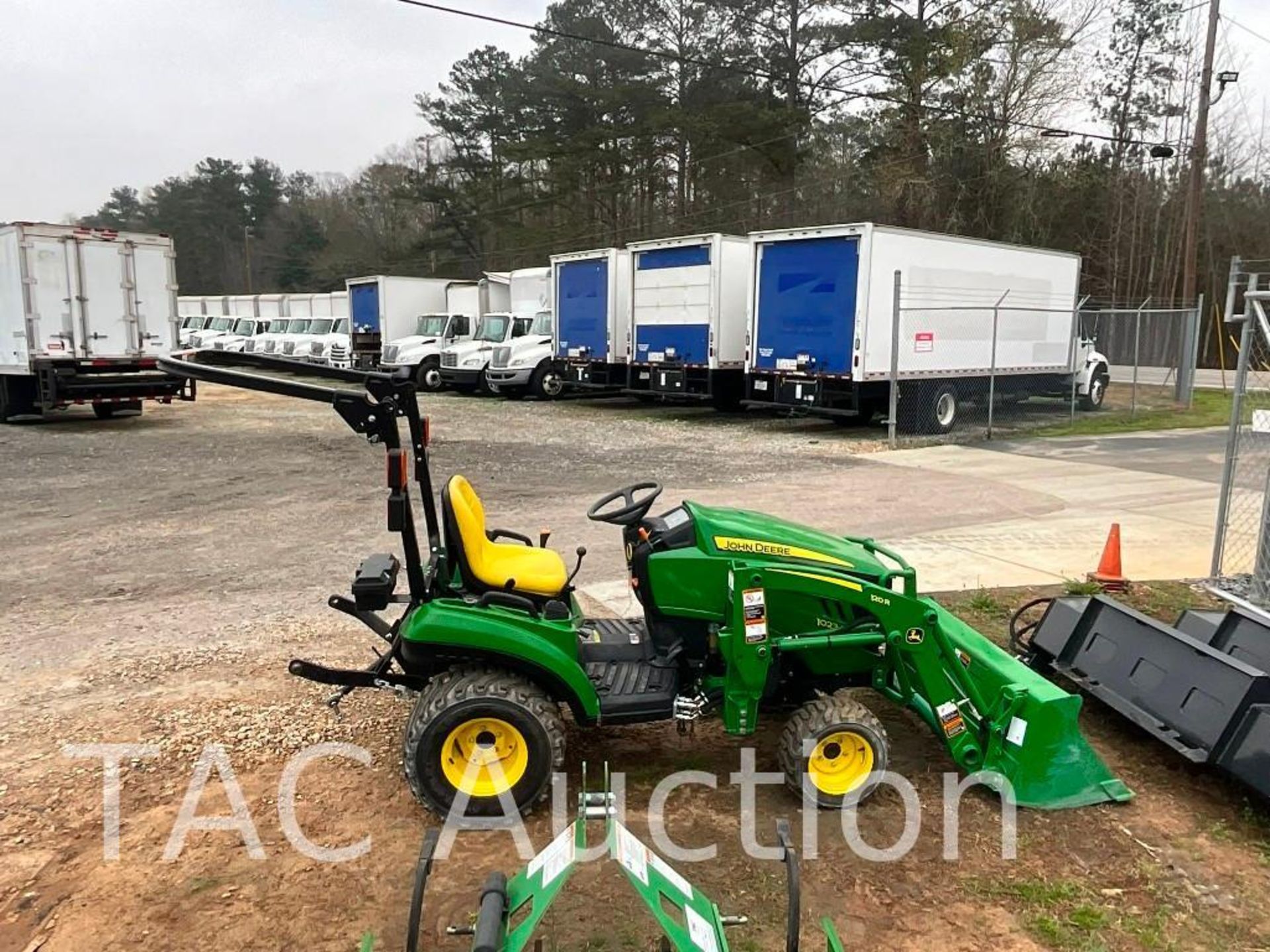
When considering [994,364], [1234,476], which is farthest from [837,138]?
[1234,476]

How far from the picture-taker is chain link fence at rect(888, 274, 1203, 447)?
14.5 m

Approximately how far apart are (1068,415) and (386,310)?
18624mm

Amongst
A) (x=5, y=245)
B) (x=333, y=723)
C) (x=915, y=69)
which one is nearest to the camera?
(x=333, y=723)

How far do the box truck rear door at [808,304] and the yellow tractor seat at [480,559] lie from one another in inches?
442

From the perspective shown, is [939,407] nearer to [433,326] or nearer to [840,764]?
[840,764]

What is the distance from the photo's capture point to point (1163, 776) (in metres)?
3.68

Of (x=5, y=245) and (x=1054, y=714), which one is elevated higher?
(x=5, y=245)

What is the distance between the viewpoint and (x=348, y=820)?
3287mm

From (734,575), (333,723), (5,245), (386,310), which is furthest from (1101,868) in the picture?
(386,310)

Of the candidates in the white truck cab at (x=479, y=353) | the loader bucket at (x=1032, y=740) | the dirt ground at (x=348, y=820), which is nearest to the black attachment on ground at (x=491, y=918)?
the dirt ground at (x=348, y=820)

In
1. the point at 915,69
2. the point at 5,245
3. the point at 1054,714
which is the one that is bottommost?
the point at 1054,714

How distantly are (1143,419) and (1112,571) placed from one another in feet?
43.7

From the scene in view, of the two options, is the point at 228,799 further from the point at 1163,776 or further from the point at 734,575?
the point at 1163,776

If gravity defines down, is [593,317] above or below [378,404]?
above
